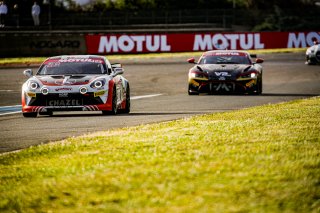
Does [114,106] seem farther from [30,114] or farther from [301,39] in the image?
[301,39]

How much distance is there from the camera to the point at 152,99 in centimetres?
2191

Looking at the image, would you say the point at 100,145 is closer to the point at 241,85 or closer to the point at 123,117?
the point at 123,117

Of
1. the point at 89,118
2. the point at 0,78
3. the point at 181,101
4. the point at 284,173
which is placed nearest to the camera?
the point at 284,173

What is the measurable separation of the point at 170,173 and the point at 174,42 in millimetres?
40357

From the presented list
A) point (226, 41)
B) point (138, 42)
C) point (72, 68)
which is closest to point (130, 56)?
point (138, 42)

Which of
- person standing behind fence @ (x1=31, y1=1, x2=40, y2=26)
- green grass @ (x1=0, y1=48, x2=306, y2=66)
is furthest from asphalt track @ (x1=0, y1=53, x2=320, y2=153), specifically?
person standing behind fence @ (x1=31, y1=1, x2=40, y2=26)

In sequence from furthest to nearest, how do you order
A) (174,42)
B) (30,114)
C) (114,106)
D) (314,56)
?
1. (174,42)
2. (314,56)
3. (114,106)
4. (30,114)

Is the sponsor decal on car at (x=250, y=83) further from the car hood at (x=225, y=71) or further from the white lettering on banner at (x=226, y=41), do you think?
the white lettering on banner at (x=226, y=41)

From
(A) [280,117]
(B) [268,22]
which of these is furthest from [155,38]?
(A) [280,117]

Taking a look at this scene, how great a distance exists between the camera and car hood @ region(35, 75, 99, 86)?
16250 mm

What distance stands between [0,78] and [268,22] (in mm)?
30157

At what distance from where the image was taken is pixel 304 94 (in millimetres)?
23016

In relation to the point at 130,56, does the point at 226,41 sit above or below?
above

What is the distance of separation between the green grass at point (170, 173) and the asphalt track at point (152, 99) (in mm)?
2040
